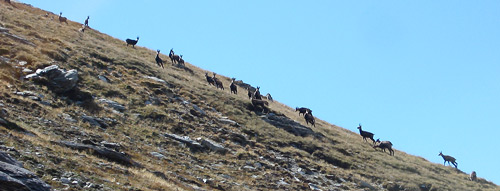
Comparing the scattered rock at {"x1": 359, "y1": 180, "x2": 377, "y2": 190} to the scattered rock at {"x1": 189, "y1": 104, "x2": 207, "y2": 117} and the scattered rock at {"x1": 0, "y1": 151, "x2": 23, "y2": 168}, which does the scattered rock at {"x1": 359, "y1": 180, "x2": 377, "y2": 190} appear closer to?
the scattered rock at {"x1": 189, "y1": 104, "x2": 207, "y2": 117}

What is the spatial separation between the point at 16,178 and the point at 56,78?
16.2 metres

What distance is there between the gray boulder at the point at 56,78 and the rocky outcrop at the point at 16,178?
45.8 feet

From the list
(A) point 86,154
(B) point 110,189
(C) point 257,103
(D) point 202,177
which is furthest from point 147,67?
(B) point 110,189

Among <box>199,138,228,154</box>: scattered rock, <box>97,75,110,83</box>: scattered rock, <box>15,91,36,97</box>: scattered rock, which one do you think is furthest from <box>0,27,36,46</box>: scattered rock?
<box>199,138,228,154</box>: scattered rock

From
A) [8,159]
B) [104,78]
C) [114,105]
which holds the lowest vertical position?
[8,159]

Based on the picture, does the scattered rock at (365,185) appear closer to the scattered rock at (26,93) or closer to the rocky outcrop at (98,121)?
the rocky outcrop at (98,121)

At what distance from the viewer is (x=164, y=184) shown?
16.0 metres

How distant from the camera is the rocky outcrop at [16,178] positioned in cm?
1051

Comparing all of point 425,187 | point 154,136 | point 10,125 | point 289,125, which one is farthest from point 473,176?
point 10,125

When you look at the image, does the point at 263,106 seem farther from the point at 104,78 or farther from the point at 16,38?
the point at 16,38

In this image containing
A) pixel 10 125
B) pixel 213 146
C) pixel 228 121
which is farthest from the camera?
pixel 228 121

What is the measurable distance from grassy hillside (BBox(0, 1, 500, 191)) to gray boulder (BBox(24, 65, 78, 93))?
45cm

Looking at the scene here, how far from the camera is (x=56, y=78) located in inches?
1032

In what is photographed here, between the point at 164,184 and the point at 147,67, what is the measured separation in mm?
24633
